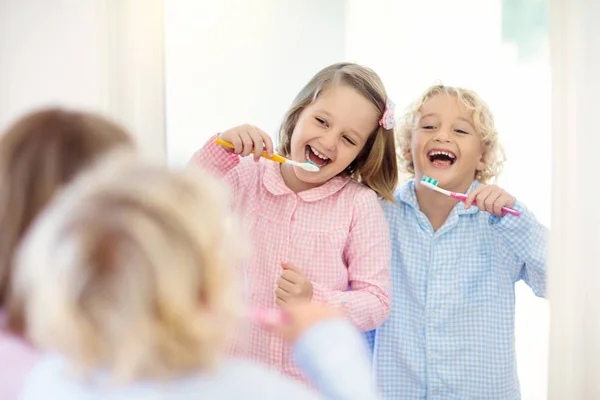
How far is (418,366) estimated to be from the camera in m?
1.13

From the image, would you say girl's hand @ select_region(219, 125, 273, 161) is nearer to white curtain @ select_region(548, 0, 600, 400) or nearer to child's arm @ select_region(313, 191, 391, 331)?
child's arm @ select_region(313, 191, 391, 331)

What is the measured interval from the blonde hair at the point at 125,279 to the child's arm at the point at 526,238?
0.72 meters

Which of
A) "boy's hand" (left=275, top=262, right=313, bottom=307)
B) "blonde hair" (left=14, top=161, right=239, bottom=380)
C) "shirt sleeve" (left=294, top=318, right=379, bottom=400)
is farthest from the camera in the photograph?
"boy's hand" (left=275, top=262, right=313, bottom=307)

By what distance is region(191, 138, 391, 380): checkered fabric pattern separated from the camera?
104 centimetres

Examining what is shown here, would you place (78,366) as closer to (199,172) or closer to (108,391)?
(108,391)

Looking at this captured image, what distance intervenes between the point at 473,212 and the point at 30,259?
0.86m

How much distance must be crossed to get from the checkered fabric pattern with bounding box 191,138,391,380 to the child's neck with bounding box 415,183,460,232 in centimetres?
13

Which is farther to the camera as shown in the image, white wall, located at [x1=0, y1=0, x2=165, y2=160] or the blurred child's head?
white wall, located at [x1=0, y1=0, x2=165, y2=160]

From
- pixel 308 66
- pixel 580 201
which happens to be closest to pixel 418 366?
pixel 580 201

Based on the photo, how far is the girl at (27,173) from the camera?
57 centimetres

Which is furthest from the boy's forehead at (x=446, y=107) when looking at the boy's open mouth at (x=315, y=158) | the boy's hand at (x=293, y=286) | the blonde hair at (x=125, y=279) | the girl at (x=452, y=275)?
the blonde hair at (x=125, y=279)

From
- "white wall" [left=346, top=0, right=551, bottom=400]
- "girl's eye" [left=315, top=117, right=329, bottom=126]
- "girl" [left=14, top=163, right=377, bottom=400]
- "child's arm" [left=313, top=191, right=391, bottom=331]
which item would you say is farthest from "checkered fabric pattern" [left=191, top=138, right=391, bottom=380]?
"girl" [left=14, top=163, right=377, bottom=400]

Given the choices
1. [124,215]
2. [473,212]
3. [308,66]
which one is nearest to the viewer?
[124,215]

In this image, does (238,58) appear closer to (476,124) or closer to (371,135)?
(371,135)
